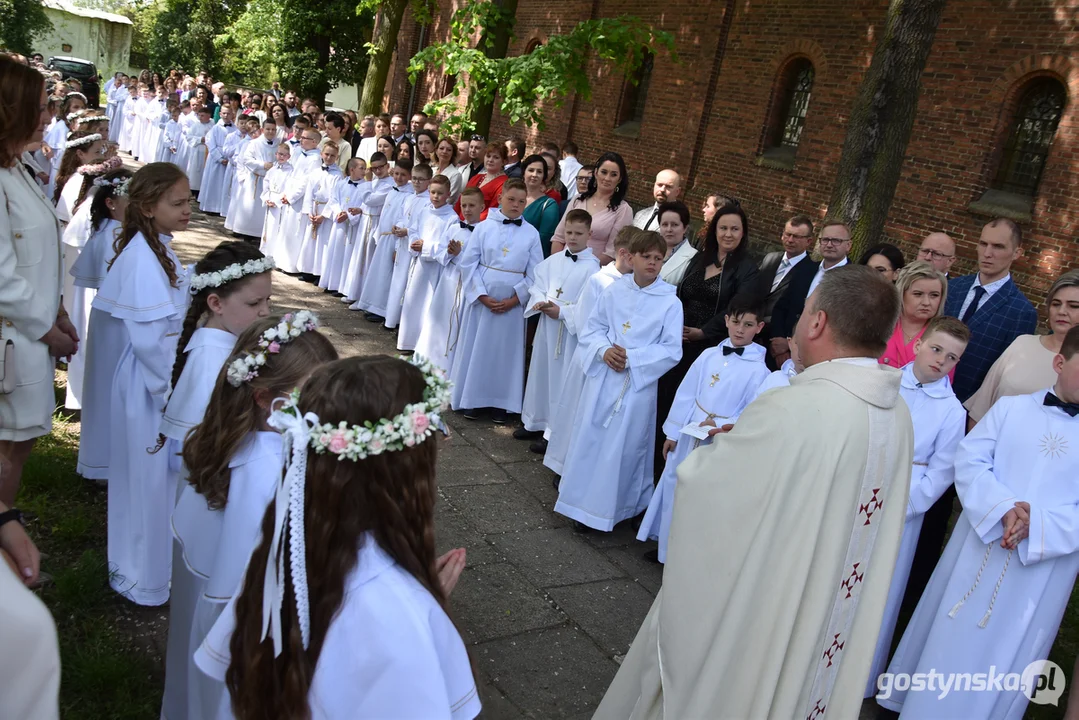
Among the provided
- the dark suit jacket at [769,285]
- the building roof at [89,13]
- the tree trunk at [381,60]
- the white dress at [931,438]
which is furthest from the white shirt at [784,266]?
the building roof at [89,13]

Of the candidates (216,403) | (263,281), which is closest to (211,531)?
Result: (216,403)

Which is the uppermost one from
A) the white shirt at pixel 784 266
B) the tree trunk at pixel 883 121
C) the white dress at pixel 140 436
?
the tree trunk at pixel 883 121

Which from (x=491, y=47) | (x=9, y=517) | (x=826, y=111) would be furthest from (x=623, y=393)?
(x=491, y=47)

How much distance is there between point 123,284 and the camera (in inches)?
159

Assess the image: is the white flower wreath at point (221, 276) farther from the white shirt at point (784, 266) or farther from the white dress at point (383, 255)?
the white dress at point (383, 255)

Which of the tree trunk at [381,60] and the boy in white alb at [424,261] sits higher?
the tree trunk at [381,60]

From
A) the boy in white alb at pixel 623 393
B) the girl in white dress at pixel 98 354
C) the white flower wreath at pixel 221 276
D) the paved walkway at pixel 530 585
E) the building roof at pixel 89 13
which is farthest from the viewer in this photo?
the building roof at pixel 89 13

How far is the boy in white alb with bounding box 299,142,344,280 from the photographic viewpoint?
1149cm

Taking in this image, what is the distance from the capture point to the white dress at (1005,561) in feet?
12.3

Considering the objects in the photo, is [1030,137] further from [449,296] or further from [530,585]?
[530,585]

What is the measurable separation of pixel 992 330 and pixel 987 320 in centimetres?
7

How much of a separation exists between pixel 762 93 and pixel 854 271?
37.8 feet

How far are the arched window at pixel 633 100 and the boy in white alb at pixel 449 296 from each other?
29.0ft

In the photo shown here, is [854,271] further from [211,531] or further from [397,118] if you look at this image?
[397,118]
